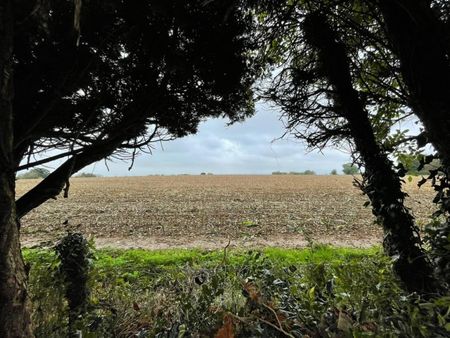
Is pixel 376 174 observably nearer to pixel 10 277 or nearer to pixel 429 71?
pixel 429 71

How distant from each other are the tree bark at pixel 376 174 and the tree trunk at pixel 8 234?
92.3 inches

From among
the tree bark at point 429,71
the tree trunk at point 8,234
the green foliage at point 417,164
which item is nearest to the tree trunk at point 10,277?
the tree trunk at point 8,234

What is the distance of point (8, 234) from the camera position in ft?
4.64

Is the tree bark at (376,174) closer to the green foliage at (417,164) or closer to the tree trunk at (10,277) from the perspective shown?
the green foliage at (417,164)

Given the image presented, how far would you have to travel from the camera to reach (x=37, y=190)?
2557 mm

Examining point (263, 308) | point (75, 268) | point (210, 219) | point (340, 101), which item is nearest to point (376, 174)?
point (340, 101)

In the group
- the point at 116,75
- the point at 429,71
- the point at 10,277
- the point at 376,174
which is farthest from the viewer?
the point at 376,174

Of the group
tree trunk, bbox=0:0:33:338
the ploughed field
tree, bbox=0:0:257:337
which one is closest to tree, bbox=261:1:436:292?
tree, bbox=0:0:257:337

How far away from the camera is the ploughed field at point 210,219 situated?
402 inches

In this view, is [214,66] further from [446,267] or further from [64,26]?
[446,267]

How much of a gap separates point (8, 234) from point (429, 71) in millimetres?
2343

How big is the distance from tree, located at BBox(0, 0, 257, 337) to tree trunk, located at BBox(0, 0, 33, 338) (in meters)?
0.32

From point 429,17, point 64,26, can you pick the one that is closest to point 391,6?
point 429,17

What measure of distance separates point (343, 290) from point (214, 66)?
1854mm
